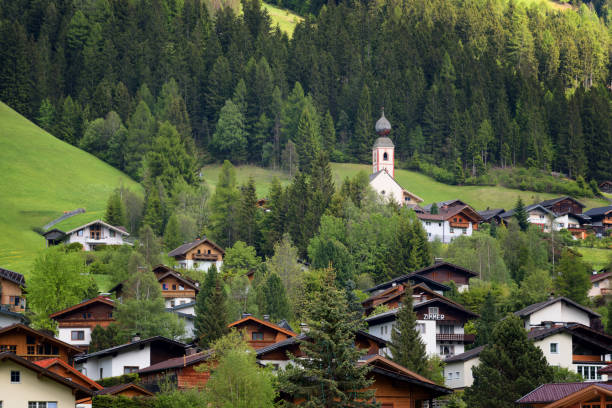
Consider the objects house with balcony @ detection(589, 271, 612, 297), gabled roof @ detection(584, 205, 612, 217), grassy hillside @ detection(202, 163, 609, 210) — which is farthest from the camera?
grassy hillside @ detection(202, 163, 609, 210)

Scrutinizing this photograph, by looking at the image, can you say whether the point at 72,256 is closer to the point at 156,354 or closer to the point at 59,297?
the point at 59,297

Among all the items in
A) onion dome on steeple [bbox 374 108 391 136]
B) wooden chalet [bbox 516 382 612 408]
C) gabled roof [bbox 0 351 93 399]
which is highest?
onion dome on steeple [bbox 374 108 391 136]

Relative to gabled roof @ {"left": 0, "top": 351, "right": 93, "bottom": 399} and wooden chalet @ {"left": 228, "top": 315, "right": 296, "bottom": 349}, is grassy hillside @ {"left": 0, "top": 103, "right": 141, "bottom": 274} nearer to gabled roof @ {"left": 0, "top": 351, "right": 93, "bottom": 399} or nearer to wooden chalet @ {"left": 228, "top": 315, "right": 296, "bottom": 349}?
wooden chalet @ {"left": 228, "top": 315, "right": 296, "bottom": 349}

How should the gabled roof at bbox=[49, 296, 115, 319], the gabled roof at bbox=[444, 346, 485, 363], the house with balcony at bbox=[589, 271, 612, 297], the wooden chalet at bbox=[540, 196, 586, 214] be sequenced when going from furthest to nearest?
the wooden chalet at bbox=[540, 196, 586, 214]
the house with balcony at bbox=[589, 271, 612, 297]
the gabled roof at bbox=[49, 296, 115, 319]
the gabled roof at bbox=[444, 346, 485, 363]

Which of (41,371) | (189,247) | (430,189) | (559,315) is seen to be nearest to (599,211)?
(430,189)

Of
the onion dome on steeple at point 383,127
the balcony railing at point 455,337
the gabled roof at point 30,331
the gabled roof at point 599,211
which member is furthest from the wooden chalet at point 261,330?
the onion dome on steeple at point 383,127

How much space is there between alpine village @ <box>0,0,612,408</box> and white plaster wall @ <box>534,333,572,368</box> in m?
0.26

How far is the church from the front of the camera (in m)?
132

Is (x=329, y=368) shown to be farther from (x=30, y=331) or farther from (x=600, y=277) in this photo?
(x=600, y=277)

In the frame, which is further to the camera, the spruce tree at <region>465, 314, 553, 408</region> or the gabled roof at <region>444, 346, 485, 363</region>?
the gabled roof at <region>444, 346, 485, 363</region>

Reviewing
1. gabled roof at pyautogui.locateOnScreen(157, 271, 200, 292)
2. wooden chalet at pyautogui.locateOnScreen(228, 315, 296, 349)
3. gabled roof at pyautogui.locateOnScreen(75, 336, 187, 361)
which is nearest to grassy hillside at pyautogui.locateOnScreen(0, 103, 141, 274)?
gabled roof at pyautogui.locateOnScreen(157, 271, 200, 292)

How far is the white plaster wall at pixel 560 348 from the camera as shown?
62875mm

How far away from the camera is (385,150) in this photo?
14725 cm

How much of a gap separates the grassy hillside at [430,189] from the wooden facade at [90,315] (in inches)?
2916
